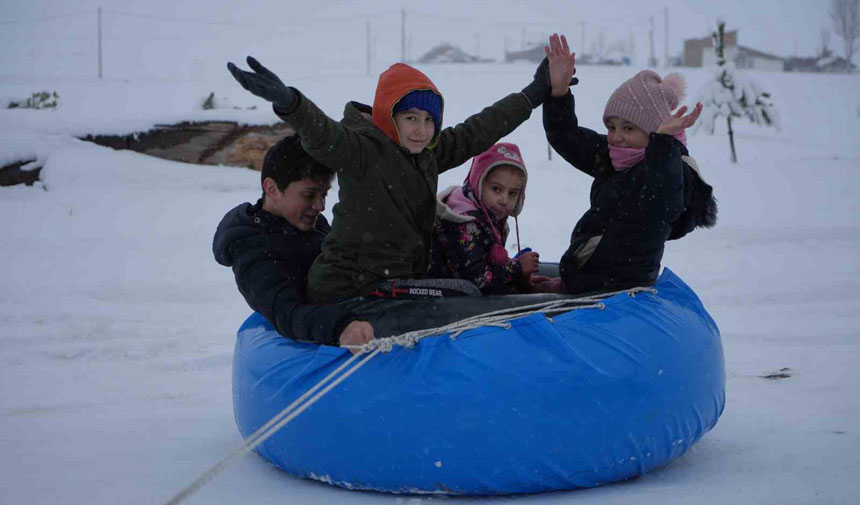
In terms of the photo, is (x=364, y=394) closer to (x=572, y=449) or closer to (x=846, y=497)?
(x=572, y=449)

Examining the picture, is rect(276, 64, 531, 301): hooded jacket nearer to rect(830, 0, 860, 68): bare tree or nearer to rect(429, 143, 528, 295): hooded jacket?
rect(429, 143, 528, 295): hooded jacket

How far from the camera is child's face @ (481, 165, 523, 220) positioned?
381 centimetres

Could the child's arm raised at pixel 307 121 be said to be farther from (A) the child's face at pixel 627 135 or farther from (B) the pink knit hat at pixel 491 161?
(A) the child's face at pixel 627 135

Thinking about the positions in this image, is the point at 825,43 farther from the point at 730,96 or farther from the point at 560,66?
the point at 560,66

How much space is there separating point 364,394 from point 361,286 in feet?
1.68

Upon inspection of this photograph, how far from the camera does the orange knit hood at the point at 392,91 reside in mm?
3301

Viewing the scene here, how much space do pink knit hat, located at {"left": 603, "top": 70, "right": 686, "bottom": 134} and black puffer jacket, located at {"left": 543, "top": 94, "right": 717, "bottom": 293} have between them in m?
0.17

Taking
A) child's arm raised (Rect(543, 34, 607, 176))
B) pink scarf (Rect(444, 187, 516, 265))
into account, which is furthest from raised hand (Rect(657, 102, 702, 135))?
pink scarf (Rect(444, 187, 516, 265))

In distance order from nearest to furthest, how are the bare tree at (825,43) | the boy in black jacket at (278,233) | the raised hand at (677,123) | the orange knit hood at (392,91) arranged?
the raised hand at (677,123), the orange knit hood at (392,91), the boy in black jacket at (278,233), the bare tree at (825,43)

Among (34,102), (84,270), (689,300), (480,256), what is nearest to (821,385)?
(689,300)

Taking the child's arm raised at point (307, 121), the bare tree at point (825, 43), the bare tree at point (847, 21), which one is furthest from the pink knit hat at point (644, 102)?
the bare tree at point (825, 43)

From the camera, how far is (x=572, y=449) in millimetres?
2838

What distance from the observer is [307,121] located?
292 cm

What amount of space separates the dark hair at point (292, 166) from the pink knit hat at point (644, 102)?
1256 millimetres
